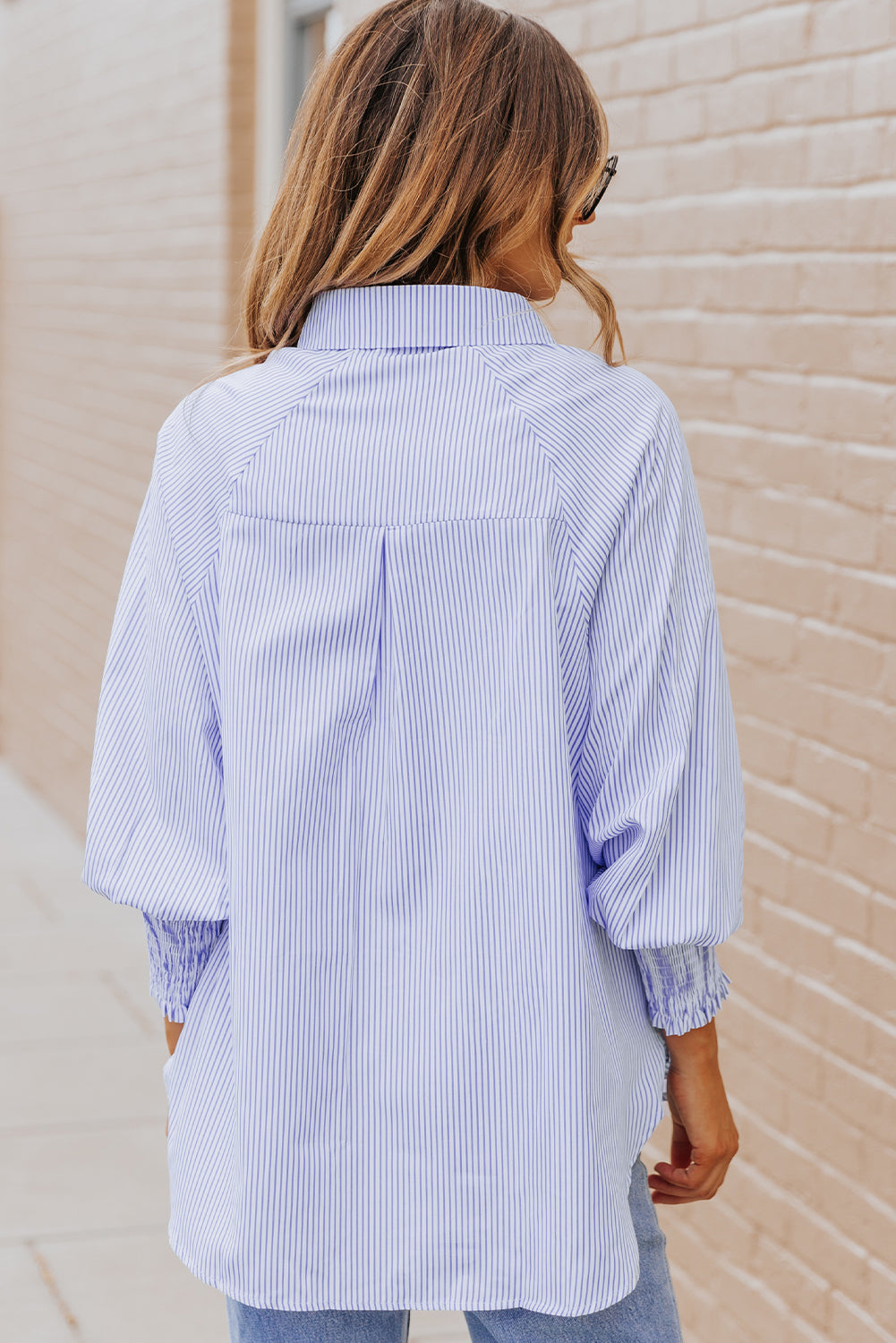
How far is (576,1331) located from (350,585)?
0.66 metres

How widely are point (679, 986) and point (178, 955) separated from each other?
0.43m

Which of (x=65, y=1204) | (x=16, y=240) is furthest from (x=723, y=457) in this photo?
(x=16, y=240)

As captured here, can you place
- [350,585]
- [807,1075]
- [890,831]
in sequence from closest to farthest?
[350,585], [890,831], [807,1075]

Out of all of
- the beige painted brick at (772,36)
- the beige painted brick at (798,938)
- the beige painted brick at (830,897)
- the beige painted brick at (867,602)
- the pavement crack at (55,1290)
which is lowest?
the pavement crack at (55,1290)

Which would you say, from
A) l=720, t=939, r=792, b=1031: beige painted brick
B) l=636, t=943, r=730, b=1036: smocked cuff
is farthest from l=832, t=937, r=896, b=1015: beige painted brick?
l=636, t=943, r=730, b=1036: smocked cuff

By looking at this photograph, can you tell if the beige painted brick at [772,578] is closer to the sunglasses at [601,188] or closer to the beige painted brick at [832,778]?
the beige painted brick at [832,778]

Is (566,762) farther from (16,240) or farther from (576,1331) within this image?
(16,240)

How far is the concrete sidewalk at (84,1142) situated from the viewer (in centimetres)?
312

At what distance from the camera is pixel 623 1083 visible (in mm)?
1402

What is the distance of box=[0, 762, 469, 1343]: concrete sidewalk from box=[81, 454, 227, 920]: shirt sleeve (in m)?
1.94

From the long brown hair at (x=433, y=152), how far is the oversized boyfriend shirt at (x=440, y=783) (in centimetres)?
5

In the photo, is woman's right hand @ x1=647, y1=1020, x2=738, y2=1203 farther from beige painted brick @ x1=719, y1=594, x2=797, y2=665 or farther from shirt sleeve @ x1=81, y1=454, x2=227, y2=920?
beige painted brick @ x1=719, y1=594, x2=797, y2=665

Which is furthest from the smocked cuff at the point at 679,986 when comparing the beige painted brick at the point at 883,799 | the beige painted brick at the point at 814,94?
the beige painted brick at the point at 814,94

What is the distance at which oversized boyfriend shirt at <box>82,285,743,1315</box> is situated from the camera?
1.30 metres
